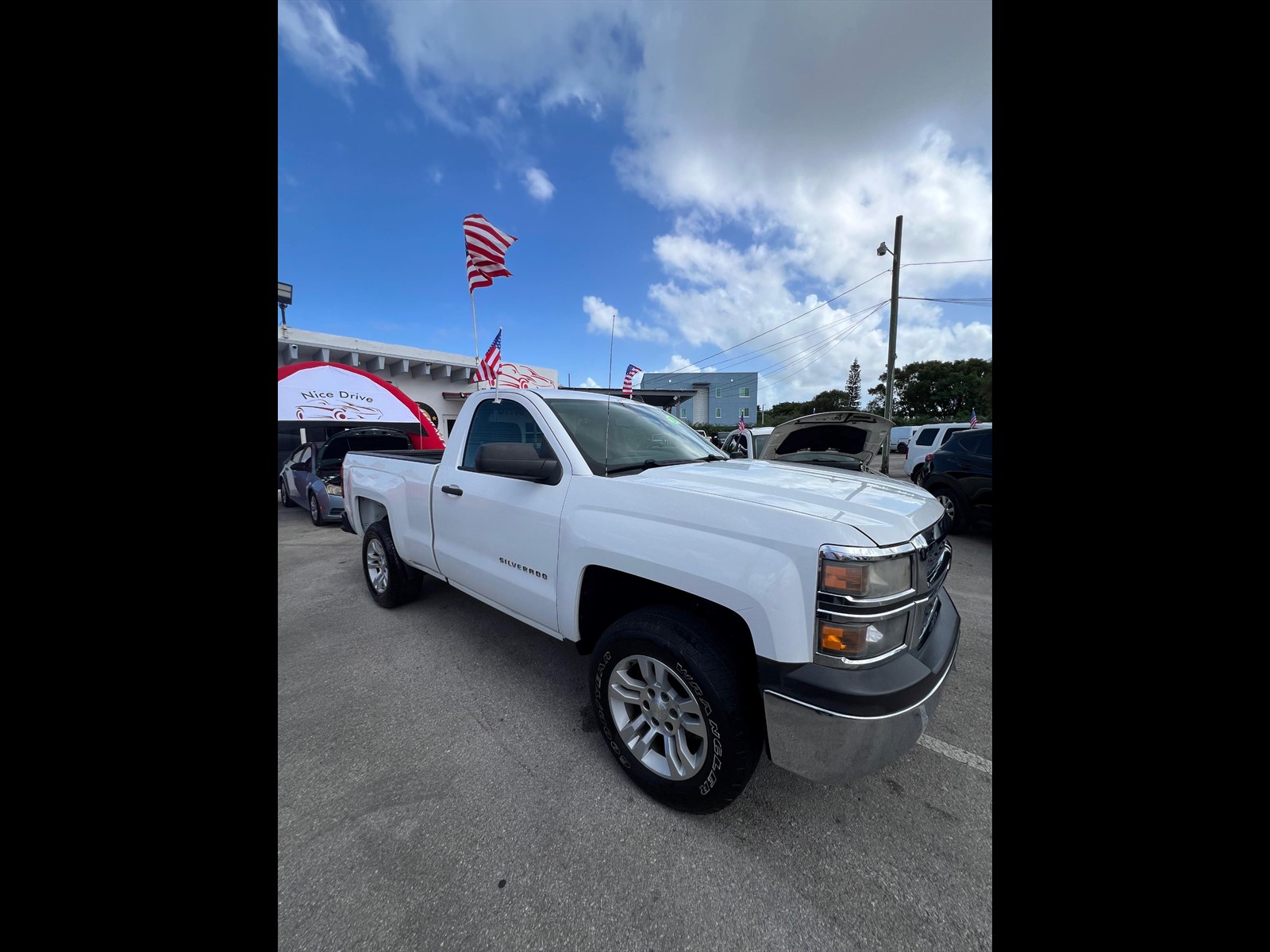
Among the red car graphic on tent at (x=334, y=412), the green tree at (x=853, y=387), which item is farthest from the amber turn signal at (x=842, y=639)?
the green tree at (x=853, y=387)

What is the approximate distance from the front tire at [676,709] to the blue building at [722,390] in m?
43.9

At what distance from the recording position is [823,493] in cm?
194

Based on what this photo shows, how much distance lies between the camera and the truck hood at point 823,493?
161 centimetres

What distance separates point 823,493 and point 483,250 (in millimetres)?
5224

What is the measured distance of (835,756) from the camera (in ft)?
4.92

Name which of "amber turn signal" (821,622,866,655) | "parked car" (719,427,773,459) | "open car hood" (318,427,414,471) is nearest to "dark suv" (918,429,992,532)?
"amber turn signal" (821,622,866,655)

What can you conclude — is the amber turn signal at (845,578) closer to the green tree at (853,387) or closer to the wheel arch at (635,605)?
the wheel arch at (635,605)

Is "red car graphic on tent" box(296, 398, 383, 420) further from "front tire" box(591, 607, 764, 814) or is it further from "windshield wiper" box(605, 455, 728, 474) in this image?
"front tire" box(591, 607, 764, 814)

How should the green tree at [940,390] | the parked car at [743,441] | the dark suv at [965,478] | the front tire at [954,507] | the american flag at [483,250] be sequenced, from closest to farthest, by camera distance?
the american flag at [483,250] → the dark suv at [965,478] → the front tire at [954,507] → the parked car at [743,441] → the green tree at [940,390]

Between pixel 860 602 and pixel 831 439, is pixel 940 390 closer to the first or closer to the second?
pixel 831 439
